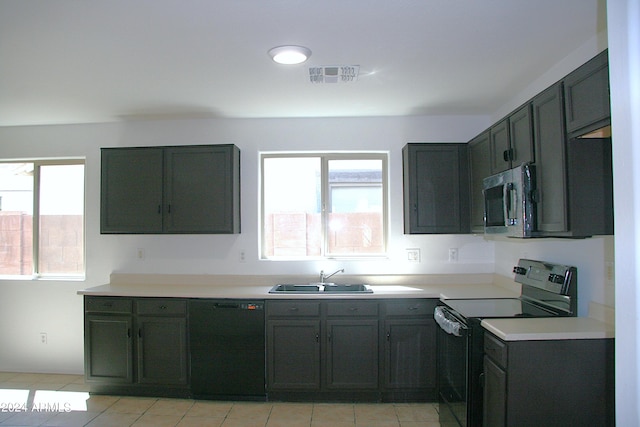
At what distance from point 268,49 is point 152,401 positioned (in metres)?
2.82

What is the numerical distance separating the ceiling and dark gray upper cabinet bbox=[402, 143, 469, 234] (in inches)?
16.6

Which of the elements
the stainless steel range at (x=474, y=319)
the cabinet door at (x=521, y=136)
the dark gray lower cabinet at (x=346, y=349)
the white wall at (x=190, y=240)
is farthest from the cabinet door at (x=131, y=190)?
the cabinet door at (x=521, y=136)

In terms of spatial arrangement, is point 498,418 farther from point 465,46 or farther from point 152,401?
point 152,401

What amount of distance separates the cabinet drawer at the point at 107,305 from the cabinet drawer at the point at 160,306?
3.8 inches

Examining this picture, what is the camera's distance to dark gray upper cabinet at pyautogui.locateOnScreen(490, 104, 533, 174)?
2.20m

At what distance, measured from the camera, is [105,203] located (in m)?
3.29

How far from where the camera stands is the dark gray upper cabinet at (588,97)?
157 cm

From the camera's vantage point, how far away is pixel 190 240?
138 inches

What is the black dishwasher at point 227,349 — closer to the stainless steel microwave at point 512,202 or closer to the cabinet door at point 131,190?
the cabinet door at point 131,190

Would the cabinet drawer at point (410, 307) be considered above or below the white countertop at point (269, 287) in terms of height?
below

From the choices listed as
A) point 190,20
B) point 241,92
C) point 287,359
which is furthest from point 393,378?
point 190,20

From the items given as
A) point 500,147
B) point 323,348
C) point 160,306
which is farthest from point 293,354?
point 500,147

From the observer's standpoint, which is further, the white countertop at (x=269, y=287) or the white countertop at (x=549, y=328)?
the white countertop at (x=269, y=287)

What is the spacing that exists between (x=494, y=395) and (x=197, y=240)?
8.89ft
